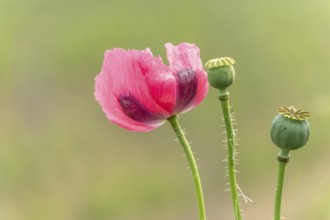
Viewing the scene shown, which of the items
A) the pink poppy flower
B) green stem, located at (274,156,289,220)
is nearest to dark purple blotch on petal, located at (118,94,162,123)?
the pink poppy flower

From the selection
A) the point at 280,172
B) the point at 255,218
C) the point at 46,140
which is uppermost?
the point at 46,140

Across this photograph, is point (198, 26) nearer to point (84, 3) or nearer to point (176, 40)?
point (176, 40)

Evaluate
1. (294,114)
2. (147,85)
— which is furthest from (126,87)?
(294,114)

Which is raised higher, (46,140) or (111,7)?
(111,7)

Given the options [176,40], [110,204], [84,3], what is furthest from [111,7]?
[110,204]

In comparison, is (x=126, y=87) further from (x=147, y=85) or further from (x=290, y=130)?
(x=290, y=130)

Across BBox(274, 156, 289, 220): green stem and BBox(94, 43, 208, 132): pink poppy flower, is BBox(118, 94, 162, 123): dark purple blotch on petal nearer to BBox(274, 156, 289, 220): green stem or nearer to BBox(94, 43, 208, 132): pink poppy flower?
BBox(94, 43, 208, 132): pink poppy flower
